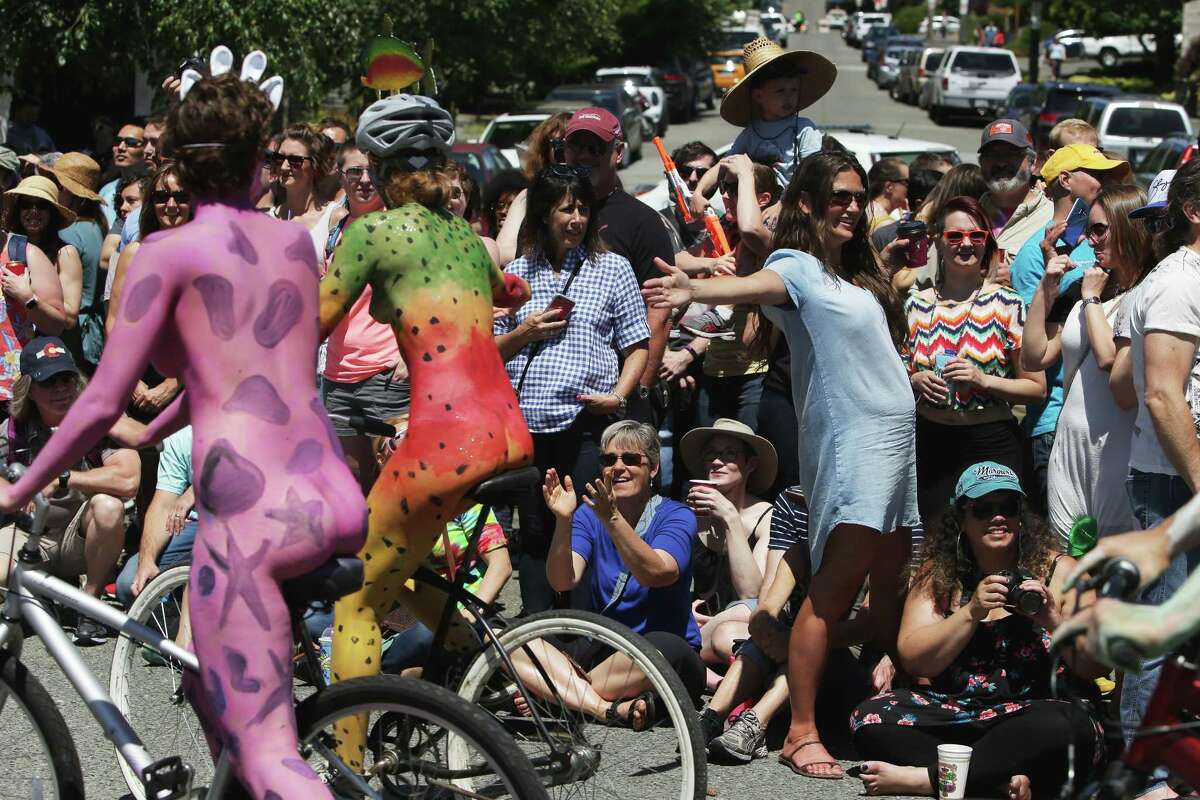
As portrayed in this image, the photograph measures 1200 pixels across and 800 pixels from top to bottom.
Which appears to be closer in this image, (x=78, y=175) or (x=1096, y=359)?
(x=1096, y=359)

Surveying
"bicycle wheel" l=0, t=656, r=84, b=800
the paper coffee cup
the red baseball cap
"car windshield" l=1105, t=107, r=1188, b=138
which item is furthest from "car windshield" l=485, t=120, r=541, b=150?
"bicycle wheel" l=0, t=656, r=84, b=800

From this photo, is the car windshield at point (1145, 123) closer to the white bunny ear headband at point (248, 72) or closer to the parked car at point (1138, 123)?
the parked car at point (1138, 123)

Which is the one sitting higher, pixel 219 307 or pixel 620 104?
pixel 219 307

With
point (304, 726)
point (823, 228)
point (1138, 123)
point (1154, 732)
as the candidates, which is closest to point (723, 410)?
point (823, 228)

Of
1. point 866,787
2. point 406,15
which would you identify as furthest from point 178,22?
point 866,787

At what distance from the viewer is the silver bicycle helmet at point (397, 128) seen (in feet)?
14.6

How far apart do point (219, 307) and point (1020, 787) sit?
113 inches

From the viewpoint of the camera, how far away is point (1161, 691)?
2963 millimetres

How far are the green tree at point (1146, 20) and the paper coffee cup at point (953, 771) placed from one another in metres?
46.3

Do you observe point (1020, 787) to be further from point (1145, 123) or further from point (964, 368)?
point (1145, 123)

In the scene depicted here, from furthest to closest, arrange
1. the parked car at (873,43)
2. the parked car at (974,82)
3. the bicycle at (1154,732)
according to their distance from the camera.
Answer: the parked car at (873,43)
the parked car at (974,82)
the bicycle at (1154,732)

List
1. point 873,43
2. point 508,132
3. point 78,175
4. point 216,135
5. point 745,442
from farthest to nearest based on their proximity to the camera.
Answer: point 873,43, point 508,132, point 78,175, point 745,442, point 216,135

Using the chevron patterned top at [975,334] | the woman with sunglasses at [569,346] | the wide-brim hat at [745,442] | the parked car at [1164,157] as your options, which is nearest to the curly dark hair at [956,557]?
the chevron patterned top at [975,334]

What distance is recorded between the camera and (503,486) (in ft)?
13.6
